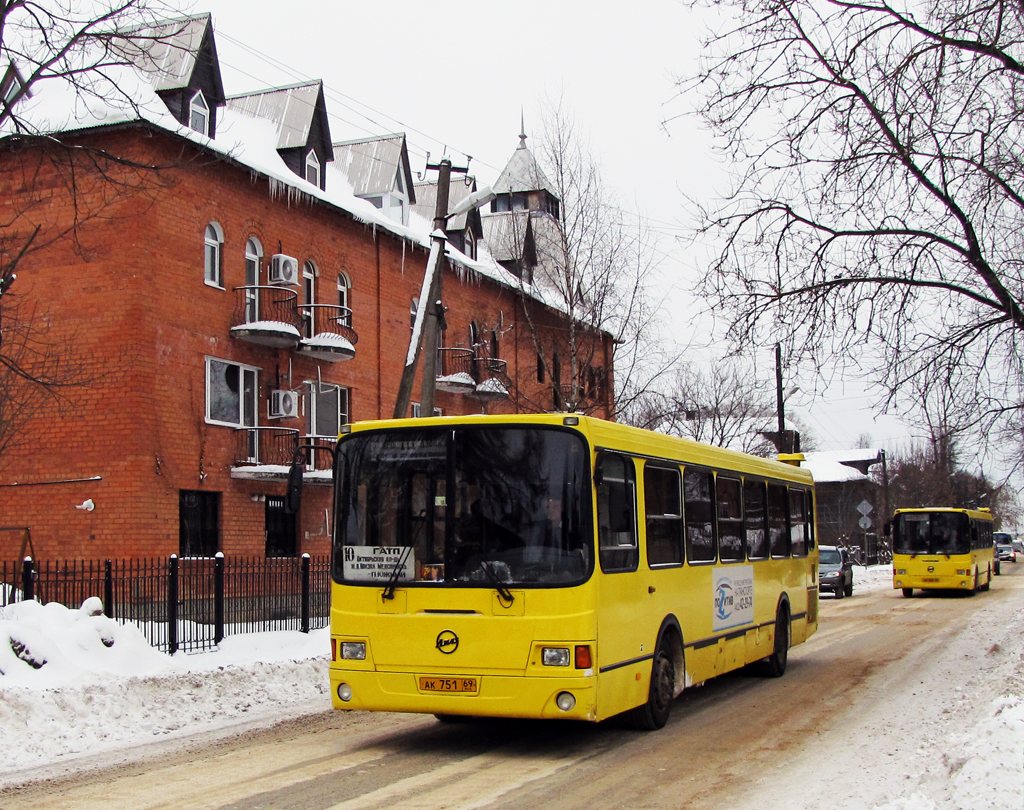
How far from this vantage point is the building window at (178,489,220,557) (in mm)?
23250

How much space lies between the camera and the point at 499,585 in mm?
9211

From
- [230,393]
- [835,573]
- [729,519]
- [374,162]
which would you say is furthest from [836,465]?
[729,519]

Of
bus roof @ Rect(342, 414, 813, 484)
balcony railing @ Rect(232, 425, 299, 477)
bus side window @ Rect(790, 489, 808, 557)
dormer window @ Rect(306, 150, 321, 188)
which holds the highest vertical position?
dormer window @ Rect(306, 150, 321, 188)

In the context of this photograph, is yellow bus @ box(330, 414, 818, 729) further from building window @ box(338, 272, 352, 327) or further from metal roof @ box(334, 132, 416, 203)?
metal roof @ box(334, 132, 416, 203)

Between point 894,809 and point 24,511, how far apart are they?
20.0 meters

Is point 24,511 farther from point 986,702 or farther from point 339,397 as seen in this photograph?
point 986,702

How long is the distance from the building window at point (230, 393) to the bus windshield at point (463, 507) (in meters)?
15.0

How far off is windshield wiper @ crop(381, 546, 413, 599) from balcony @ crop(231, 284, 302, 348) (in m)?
16.0

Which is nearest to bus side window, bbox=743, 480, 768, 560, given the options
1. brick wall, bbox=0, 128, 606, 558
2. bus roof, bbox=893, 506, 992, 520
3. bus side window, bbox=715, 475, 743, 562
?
bus side window, bbox=715, 475, 743, 562

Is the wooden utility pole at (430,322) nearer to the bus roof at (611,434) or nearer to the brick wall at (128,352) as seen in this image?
the brick wall at (128,352)

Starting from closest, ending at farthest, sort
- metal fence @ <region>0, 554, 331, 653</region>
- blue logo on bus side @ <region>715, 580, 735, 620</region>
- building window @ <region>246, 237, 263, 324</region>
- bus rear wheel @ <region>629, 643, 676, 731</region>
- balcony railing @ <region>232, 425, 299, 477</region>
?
bus rear wheel @ <region>629, 643, 676, 731</region> < blue logo on bus side @ <region>715, 580, 735, 620</region> < metal fence @ <region>0, 554, 331, 653</region> < balcony railing @ <region>232, 425, 299, 477</region> < building window @ <region>246, 237, 263, 324</region>

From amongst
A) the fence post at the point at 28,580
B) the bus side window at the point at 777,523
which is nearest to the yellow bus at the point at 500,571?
the bus side window at the point at 777,523

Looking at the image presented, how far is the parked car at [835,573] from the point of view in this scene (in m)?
36.8

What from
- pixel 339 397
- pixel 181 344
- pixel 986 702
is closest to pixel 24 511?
pixel 181 344
